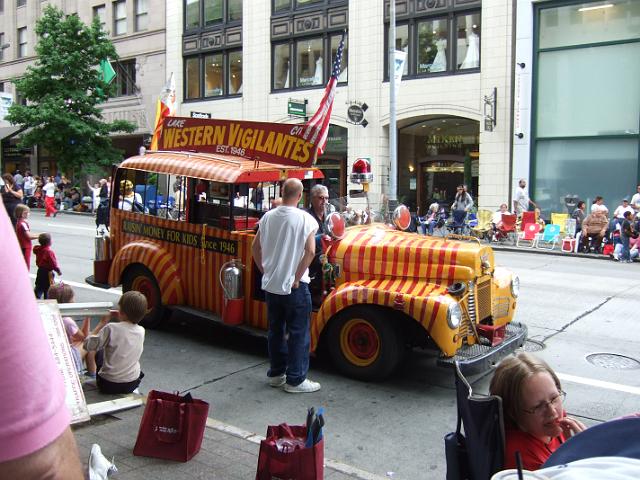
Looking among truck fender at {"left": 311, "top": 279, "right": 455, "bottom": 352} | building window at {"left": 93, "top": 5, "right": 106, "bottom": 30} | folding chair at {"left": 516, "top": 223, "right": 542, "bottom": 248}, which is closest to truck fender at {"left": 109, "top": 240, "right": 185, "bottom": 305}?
truck fender at {"left": 311, "top": 279, "right": 455, "bottom": 352}

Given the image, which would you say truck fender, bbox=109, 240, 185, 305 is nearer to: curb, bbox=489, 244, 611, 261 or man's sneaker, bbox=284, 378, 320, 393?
man's sneaker, bbox=284, 378, 320, 393

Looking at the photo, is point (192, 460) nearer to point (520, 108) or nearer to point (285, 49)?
point (520, 108)

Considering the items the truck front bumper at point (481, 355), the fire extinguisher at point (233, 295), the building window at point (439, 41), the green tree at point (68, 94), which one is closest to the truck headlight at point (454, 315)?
the truck front bumper at point (481, 355)

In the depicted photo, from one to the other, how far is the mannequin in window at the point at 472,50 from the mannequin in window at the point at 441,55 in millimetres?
846

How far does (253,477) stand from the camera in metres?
4.00

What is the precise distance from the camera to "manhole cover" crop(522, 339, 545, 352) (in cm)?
756

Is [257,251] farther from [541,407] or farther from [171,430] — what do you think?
[541,407]

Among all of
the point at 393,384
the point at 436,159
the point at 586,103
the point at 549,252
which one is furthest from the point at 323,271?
the point at 436,159

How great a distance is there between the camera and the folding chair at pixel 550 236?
63.9 ft

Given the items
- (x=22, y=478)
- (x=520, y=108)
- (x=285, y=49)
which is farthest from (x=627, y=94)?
(x=22, y=478)

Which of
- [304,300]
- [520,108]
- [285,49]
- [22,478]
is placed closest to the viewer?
[22,478]

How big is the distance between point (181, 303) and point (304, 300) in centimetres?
245

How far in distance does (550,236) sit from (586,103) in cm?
497

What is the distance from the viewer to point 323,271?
21.3ft
